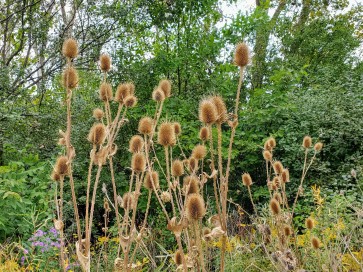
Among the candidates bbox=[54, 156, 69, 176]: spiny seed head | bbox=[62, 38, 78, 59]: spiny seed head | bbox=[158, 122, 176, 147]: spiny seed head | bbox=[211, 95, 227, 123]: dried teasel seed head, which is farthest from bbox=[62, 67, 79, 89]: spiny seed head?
bbox=[211, 95, 227, 123]: dried teasel seed head

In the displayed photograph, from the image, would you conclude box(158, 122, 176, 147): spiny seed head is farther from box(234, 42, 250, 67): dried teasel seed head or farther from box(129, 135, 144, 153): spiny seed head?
box(234, 42, 250, 67): dried teasel seed head

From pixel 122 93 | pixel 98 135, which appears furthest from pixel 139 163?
pixel 122 93

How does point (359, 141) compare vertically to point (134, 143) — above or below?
below

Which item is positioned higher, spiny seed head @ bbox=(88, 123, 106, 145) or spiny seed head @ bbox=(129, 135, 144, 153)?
spiny seed head @ bbox=(88, 123, 106, 145)

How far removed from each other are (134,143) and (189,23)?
571 centimetres

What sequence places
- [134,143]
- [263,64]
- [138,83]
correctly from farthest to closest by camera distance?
[263,64], [138,83], [134,143]

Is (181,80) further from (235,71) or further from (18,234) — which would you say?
(18,234)

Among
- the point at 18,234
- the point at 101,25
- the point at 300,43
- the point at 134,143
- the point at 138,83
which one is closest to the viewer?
the point at 134,143

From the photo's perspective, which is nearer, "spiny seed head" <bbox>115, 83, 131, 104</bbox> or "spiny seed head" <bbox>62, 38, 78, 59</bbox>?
"spiny seed head" <bbox>62, 38, 78, 59</bbox>

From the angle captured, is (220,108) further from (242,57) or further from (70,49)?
(70,49)

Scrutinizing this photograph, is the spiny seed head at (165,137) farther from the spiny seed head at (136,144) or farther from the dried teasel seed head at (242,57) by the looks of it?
the dried teasel seed head at (242,57)

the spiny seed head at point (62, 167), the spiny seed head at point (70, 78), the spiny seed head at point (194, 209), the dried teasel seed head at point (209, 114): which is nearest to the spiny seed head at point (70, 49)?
the spiny seed head at point (70, 78)

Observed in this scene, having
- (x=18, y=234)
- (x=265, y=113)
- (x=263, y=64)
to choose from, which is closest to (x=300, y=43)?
(x=263, y=64)

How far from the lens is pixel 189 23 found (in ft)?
23.0
